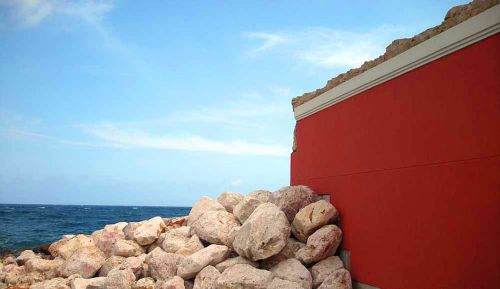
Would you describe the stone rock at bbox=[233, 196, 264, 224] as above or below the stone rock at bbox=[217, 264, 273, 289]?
above

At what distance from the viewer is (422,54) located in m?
5.44

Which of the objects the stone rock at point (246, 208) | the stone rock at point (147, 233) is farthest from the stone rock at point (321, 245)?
the stone rock at point (147, 233)

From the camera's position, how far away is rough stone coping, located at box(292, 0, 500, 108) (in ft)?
15.6

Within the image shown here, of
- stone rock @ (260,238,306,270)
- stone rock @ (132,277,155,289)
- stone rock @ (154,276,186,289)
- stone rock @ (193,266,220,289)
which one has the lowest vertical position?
stone rock @ (132,277,155,289)

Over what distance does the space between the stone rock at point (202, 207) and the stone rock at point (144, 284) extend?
76.5 inches

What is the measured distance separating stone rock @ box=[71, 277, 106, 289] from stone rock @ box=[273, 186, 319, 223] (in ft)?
10.4

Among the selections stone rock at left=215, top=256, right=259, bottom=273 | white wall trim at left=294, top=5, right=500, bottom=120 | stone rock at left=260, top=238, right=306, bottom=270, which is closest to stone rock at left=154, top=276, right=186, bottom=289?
stone rock at left=215, top=256, right=259, bottom=273

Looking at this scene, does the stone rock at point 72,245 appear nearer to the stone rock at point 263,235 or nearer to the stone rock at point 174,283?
the stone rock at point 174,283

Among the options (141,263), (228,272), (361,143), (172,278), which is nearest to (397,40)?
(361,143)

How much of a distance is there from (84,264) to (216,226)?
267 centimetres

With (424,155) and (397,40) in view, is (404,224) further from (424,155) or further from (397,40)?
(397,40)

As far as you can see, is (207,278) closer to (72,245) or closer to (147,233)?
(147,233)

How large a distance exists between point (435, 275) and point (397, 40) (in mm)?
2908

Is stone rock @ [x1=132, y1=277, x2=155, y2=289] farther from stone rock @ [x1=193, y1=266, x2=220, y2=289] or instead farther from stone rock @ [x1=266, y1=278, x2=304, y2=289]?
stone rock @ [x1=266, y1=278, x2=304, y2=289]
